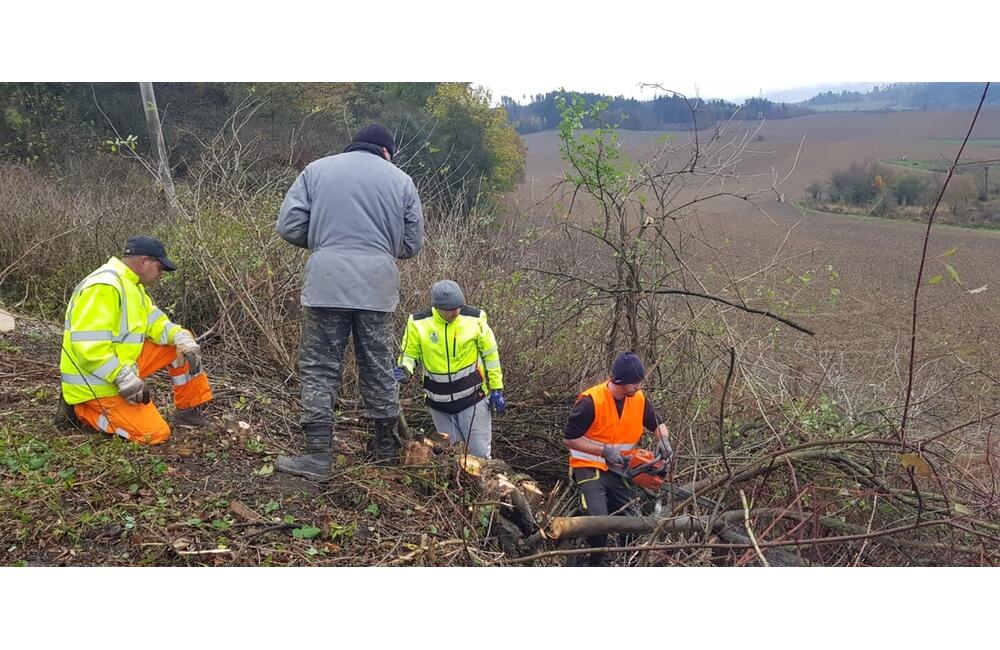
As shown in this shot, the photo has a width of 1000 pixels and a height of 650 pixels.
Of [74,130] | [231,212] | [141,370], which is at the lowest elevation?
[141,370]

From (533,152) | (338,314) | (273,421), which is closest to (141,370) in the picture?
(273,421)

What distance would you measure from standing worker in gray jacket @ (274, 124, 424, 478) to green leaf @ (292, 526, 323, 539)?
0.52 metres

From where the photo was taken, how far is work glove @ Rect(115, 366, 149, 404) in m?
3.46

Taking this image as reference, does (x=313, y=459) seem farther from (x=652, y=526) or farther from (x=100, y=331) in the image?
(x=652, y=526)

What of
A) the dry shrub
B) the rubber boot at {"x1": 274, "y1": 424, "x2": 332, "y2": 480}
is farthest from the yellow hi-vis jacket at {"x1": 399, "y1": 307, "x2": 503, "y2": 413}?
the dry shrub

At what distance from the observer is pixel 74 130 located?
15.0 meters

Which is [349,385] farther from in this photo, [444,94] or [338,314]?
[444,94]

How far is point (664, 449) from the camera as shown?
418 cm

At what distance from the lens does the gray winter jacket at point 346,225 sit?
3.43 m

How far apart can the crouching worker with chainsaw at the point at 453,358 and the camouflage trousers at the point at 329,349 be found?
0.86m

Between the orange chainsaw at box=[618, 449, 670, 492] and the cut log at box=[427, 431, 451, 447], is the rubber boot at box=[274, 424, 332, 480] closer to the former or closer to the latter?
the cut log at box=[427, 431, 451, 447]

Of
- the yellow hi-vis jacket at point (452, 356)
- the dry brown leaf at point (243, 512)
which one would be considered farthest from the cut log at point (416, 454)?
the dry brown leaf at point (243, 512)

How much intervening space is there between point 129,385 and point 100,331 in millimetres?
326

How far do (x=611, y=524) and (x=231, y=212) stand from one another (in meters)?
4.84
